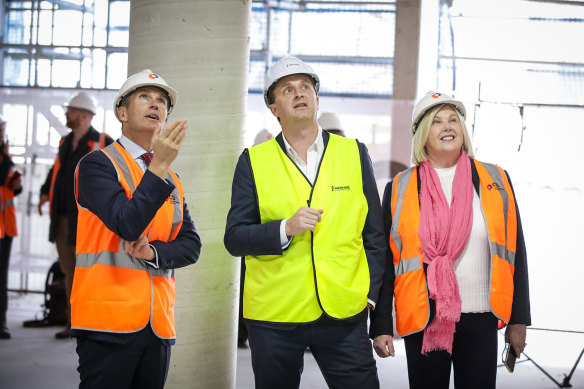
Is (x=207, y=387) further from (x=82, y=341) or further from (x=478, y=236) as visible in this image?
(x=478, y=236)

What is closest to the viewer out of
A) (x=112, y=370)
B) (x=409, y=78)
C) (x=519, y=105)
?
→ (x=112, y=370)

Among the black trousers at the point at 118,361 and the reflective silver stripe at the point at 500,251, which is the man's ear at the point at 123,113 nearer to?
the black trousers at the point at 118,361

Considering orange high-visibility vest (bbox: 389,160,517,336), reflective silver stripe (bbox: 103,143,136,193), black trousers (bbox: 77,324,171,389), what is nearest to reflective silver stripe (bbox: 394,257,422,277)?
orange high-visibility vest (bbox: 389,160,517,336)

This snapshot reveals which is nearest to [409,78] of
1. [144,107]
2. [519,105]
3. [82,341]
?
[519,105]

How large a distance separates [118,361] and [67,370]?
3.12m

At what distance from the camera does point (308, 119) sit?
2.85 metres

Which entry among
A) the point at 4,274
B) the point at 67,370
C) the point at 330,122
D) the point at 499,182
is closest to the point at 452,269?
the point at 499,182

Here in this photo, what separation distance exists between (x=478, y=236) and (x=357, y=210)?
1.82 ft

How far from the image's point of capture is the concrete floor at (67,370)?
489cm

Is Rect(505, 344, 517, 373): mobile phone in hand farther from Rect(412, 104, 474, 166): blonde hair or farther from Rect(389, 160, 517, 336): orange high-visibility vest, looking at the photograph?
Rect(412, 104, 474, 166): blonde hair

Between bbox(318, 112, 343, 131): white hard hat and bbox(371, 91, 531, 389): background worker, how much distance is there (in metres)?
3.68

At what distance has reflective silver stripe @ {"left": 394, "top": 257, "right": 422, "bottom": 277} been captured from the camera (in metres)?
2.78

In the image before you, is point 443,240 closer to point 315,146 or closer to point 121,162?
point 315,146

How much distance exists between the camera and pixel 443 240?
2760mm
